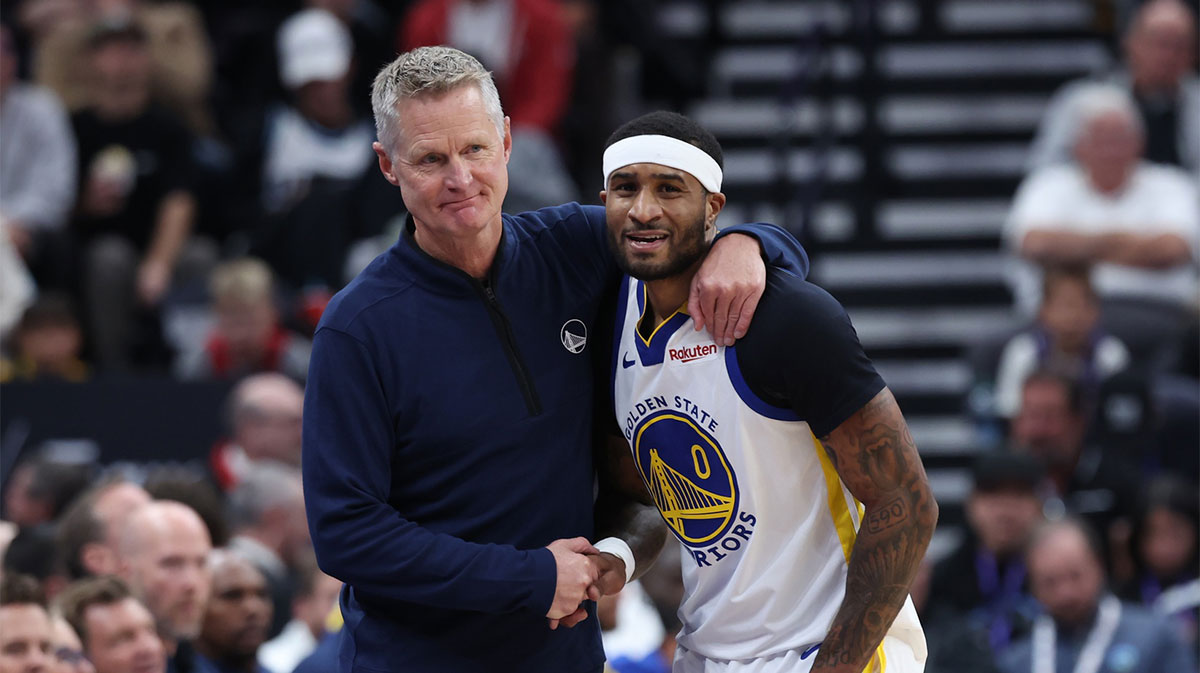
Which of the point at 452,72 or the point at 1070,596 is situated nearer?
the point at 452,72

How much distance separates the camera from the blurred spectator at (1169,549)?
8508 mm

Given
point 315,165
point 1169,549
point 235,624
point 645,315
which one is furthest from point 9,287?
point 645,315

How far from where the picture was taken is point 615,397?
4.42 meters

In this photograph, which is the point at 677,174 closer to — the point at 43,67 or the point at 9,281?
the point at 9,281

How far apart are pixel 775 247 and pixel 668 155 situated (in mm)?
380

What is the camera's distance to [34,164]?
10.7 meters

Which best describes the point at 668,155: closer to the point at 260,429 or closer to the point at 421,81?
the point at 421,81

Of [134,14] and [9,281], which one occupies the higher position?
[134,14]

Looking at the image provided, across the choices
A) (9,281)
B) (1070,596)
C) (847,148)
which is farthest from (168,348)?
(1070,596)

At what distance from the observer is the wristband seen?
4305mm

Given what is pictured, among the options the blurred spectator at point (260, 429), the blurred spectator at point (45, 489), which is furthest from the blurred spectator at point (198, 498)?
the blurred spectator at point (260, 429)

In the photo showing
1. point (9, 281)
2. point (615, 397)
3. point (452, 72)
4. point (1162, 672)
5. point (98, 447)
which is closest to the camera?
point (452, 72)

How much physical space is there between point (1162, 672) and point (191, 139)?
6.71m

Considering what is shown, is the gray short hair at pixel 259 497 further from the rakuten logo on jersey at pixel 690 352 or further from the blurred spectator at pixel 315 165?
the rakuten logo on jersey at pixel 690 352
